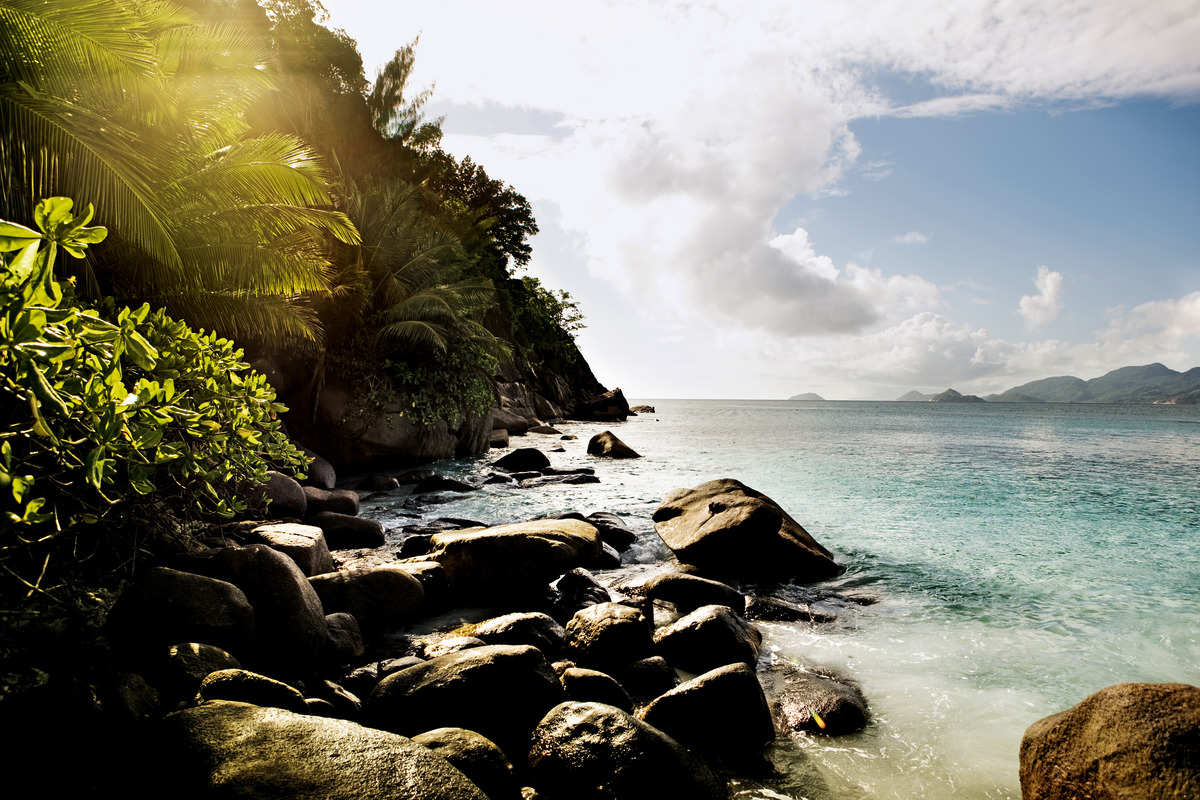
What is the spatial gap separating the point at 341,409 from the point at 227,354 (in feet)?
32.9

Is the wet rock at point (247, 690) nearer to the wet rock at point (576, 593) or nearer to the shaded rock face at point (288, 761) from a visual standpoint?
the shaded rock face at point (288, 761)

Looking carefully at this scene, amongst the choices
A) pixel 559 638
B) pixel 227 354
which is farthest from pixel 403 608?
pixel 227 354

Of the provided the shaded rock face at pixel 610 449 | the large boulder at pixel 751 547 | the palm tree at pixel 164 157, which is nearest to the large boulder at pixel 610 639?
the large boulder at pixel 751 547

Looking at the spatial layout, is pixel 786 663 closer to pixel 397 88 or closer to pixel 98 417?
pixel 98 417

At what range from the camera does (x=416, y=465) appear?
15555mm

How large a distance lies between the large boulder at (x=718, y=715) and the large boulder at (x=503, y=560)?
8.46 feet

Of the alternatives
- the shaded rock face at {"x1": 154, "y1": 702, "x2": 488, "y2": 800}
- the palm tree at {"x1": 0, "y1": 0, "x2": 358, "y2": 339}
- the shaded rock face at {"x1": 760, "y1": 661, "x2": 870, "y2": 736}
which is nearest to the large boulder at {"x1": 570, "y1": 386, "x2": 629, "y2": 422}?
the palm tree at {"x1": 0, "y1": 0, "x2": 358, "y2": 339}

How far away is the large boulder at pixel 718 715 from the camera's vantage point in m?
3.27

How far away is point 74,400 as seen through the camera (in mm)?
1848

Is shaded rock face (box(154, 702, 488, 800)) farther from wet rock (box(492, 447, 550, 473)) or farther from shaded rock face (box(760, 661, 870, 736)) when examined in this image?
wet rock (box(492, 447, 550, 473))

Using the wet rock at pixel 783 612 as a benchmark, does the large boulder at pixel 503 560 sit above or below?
above

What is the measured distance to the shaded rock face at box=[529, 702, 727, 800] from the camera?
8.61 ft

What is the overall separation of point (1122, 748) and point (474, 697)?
322cm

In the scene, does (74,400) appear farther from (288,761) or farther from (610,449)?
(610,449)
